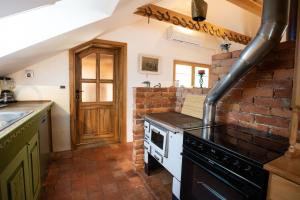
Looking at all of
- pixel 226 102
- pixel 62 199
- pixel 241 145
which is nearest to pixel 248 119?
pixel 226 102

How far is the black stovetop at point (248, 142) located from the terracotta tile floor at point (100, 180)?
3.22ft

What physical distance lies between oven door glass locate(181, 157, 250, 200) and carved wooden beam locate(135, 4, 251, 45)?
2.14 m

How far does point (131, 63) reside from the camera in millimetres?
3281

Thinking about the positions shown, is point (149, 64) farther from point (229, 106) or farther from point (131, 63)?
point (229, 106)

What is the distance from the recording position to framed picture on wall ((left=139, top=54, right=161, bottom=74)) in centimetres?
335

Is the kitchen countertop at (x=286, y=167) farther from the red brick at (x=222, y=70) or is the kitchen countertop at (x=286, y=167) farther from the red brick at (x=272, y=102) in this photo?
the red brick at (x=222, y=70)

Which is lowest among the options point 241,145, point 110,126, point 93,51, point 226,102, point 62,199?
point 62,199

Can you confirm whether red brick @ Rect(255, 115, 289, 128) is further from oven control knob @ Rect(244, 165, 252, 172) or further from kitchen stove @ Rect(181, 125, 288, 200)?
oven control knob @ Rect(244, 165, 252, 172)

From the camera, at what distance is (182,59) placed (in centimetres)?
391

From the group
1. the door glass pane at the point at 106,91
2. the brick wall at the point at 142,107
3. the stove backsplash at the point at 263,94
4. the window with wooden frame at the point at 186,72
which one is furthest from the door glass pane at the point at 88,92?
the stove backsplash at the point at 263,94

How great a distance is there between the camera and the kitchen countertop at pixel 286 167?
2.39 ft

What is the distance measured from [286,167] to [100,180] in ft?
6.45

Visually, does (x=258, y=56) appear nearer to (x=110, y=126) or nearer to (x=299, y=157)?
(x=299, y=157)

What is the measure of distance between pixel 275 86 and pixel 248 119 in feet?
1.22
